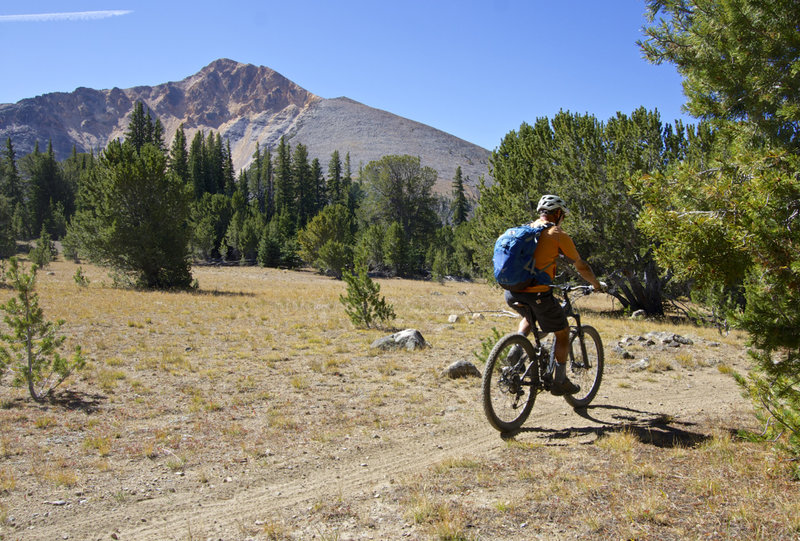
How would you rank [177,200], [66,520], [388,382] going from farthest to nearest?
[177,200]
[388,382]
[66,520]

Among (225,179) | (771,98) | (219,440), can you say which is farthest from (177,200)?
(225,179)

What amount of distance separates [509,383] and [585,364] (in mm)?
1338

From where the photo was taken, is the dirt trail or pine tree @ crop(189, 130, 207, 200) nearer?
the dirt trail

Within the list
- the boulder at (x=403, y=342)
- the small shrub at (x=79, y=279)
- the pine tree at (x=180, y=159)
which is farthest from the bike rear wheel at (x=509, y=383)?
the pine tree at (x=180, y=159)

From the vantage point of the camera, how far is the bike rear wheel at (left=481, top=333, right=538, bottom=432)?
4.51m

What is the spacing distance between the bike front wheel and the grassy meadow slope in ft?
0.63

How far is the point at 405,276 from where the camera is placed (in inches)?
2056

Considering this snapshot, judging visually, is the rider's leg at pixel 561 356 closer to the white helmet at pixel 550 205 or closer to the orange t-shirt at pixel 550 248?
the orange t-shirt at pixel 550 248

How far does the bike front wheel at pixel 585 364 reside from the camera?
5.38m

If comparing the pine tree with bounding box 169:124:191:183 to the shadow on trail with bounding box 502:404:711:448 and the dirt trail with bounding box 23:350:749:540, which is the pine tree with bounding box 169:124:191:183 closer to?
the dirt trail with bounding box 23:350:749:540

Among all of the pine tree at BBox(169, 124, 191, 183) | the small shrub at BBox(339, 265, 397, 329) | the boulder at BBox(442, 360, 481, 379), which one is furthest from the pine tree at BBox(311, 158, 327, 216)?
the boulder at BBox(442, 360, 481, 379)

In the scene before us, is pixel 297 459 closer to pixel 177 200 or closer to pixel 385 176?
pixel 177 200

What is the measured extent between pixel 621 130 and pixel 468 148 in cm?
16977

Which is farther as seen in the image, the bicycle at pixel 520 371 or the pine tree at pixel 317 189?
the pine tree at pixel 317 189
